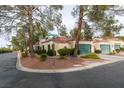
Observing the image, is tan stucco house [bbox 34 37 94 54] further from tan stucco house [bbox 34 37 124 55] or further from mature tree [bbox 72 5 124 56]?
mature tree [bbox 72 5 124 56]

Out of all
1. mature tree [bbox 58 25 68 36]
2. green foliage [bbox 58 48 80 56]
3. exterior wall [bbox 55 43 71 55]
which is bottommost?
green foliage [bbox 58 48 80 56]

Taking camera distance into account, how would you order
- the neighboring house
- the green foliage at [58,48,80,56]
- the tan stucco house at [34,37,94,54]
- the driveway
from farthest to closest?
the neighboring house → the tan stucco house at [34,37,94,54] → the green foliage at [58,48,80,56] → the driveway

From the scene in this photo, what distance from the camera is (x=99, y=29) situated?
23.5 meters

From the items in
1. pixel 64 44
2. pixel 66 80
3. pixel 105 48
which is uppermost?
pixel 64 44

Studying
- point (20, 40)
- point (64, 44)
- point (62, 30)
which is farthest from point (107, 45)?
point (62, 30)

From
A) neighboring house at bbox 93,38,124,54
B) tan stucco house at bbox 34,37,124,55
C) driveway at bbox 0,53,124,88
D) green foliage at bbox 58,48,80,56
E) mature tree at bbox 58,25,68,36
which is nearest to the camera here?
driveway at bbox 0,53,124,88

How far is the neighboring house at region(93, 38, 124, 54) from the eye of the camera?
39.2 meters

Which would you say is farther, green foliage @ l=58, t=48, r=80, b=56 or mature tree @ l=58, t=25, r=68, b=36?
green foliage @ l=58, t=48, r=80, b=56

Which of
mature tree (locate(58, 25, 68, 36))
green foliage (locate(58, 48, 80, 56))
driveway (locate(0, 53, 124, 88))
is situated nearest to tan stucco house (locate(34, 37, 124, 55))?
green foliage (locate(58, 48, 80, 56))

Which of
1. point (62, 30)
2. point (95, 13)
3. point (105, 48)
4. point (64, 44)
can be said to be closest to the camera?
point (95, 13)

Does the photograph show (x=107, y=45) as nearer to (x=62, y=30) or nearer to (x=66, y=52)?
(x=66, y=52)

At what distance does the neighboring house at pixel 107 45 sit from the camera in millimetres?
39225

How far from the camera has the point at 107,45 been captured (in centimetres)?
4312
